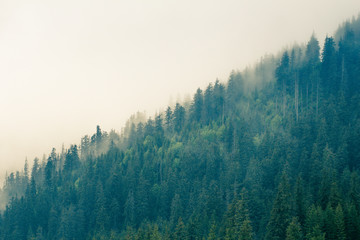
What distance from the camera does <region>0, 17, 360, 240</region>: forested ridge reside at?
7231cm

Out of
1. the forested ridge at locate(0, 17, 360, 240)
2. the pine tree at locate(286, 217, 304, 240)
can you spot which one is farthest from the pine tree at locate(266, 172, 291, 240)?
the pine tree at locate(286, 217, 304, 240)

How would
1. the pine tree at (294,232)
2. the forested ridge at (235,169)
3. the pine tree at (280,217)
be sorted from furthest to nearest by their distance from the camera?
the forested ridge at (235,169) → the pine tree at (280,217) → the pine tree at (294,232)

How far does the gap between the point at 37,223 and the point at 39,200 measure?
8.08 m

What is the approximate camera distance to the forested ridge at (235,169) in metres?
72.3

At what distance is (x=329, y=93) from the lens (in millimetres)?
117250

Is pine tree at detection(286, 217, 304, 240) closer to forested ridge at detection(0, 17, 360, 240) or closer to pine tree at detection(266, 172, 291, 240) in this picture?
forested ridge at detection(0, 17, 360, 240)

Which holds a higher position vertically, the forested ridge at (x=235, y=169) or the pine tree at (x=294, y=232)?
the forested ridge at (x=235, y=169)

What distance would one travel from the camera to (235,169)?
330ft

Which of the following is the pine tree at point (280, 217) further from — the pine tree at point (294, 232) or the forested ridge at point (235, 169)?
the pine tree at point (294, 232)

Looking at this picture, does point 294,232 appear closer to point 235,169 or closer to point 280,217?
point 280,217

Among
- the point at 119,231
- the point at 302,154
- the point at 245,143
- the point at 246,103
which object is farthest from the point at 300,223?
the point at 246,103

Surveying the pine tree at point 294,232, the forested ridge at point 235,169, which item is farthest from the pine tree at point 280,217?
the pine tree at point 294,232

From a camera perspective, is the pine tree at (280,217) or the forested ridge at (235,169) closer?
the pine tree at (280,217)

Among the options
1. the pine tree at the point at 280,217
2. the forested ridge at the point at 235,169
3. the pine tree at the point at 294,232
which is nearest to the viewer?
the pine tree at the point at 294,232
